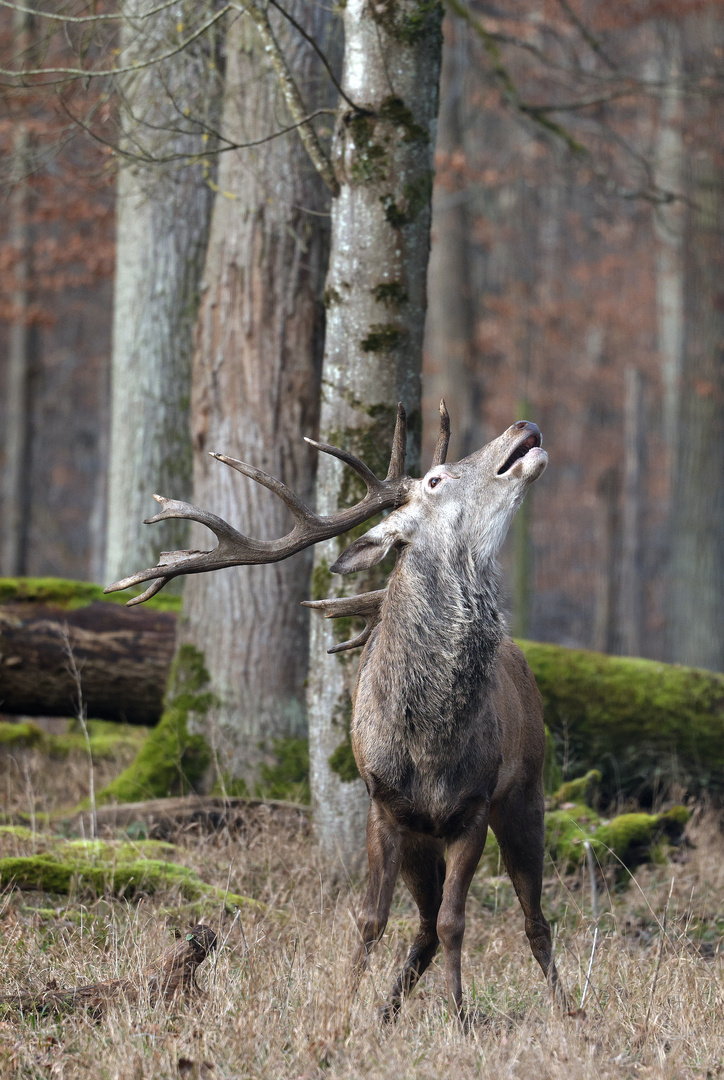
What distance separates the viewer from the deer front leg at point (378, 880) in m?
3.70

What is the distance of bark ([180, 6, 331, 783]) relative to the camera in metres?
6.45

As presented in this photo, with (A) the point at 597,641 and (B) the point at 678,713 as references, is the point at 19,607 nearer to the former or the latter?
(B) the point at 678,713

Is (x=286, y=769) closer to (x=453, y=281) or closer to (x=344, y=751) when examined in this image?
(x=344, y=751)

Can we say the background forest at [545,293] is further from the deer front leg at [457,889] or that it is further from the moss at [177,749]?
the deer front leg at [457,889]

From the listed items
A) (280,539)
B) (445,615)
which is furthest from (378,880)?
(280,539)

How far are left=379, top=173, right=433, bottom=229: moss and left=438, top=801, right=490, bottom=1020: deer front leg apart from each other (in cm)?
291

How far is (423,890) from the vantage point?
13.3 feet

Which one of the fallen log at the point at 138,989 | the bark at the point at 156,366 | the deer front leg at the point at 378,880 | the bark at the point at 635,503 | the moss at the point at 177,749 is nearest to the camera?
the fallen log at the point at 138,989

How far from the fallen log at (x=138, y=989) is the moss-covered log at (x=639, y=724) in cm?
387

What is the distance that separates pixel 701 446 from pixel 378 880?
32.9ft

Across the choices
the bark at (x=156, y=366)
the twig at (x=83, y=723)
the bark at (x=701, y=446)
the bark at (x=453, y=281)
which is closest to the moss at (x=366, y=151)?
the twig at (x=83, y=723)

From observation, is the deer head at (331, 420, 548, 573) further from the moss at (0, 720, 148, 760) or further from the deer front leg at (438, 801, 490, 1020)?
the moss at (0, 720, 148, 760)

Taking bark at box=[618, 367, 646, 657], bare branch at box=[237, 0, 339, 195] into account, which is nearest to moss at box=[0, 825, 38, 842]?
bare branch at box=[237, 0, 339, 195]

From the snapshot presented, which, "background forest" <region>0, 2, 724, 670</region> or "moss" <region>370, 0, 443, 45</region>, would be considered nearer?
"moss" <region>370, 0, 443, 45</region>
